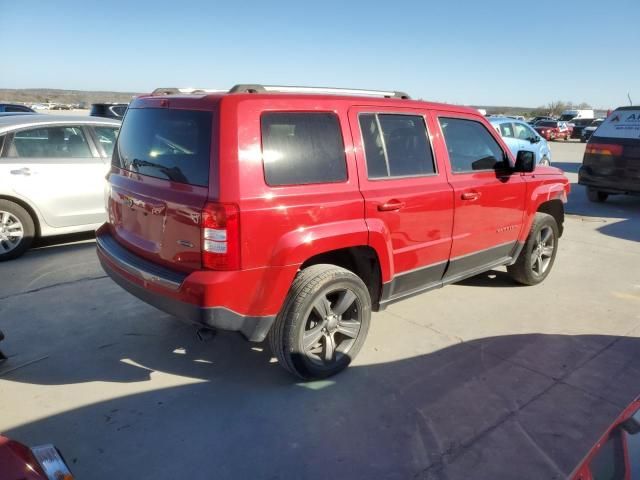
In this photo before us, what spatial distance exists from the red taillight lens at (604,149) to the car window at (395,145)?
716cm

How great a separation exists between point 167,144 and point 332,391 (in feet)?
6.25

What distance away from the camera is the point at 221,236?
8.86 ft

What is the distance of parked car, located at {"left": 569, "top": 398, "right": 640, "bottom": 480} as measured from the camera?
4.62ft

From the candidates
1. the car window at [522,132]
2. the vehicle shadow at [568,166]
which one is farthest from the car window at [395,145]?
the vehicle shadow at [568,166]

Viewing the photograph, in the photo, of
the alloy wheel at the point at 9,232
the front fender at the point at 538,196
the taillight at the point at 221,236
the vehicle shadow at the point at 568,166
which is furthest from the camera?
the vehicle shadow at the point at 568,166

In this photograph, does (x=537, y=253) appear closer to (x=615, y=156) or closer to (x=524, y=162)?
(x=524, y=162)

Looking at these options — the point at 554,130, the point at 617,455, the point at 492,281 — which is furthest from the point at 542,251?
the point at 554,130

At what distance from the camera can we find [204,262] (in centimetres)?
278

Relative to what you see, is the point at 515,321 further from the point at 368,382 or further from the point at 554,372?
the point at 368,382

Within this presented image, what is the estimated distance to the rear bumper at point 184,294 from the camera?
277cm

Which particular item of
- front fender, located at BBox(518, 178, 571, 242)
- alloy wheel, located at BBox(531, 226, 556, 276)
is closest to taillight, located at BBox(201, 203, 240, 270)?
front fender, located at BBox(518, 178, 571, 242)

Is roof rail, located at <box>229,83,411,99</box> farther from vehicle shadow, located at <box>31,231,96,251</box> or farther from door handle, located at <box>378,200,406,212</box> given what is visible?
vehicle shadow, located at <box>31,231,96,251</box>

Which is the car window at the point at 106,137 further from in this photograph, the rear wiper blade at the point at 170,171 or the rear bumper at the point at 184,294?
the rear bumper at the point at 184,294

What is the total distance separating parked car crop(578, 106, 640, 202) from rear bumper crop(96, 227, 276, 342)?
864 centimetres
